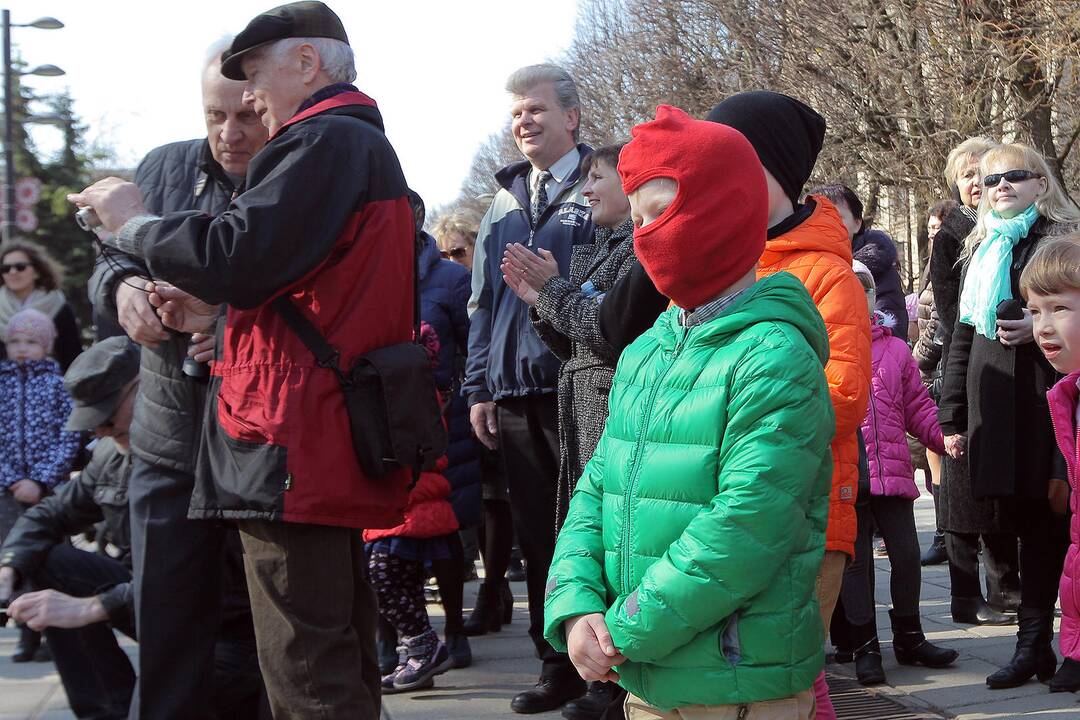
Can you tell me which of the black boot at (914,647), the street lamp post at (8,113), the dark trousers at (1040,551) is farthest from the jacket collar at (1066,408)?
the street lamp post at (8,113)

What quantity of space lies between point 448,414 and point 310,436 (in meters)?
3.20

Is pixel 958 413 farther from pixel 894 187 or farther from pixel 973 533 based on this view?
pixel 894 187

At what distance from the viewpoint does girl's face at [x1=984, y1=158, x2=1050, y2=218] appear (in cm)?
536

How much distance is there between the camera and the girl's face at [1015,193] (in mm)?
5359

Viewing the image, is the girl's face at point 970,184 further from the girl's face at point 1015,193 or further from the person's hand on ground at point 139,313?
the person's hand on ground at point 139,313

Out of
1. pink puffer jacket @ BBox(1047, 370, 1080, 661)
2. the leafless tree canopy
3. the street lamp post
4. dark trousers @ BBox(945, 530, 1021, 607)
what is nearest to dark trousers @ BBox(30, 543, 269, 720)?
pink puffer jacket @ BBox(1047, 370, 1080, 661)

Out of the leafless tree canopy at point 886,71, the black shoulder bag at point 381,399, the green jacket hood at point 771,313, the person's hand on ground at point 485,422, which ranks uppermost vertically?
the leafless tree canopy at point 886,71

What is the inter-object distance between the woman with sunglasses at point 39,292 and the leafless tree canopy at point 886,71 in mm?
10036

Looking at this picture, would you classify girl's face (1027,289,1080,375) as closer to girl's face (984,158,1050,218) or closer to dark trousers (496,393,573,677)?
girl's face (984,158,1050,218)

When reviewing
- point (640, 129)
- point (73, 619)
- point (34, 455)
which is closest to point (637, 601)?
point (640, 129)

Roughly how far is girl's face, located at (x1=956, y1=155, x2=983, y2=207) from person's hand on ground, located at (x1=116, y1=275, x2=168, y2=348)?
151 inches

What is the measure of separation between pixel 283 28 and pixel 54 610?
1918 millimetres

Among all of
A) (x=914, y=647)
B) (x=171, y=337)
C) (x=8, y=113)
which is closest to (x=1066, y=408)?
(x=914, y=647)

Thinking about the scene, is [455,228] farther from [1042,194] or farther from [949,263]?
[1042,194]
